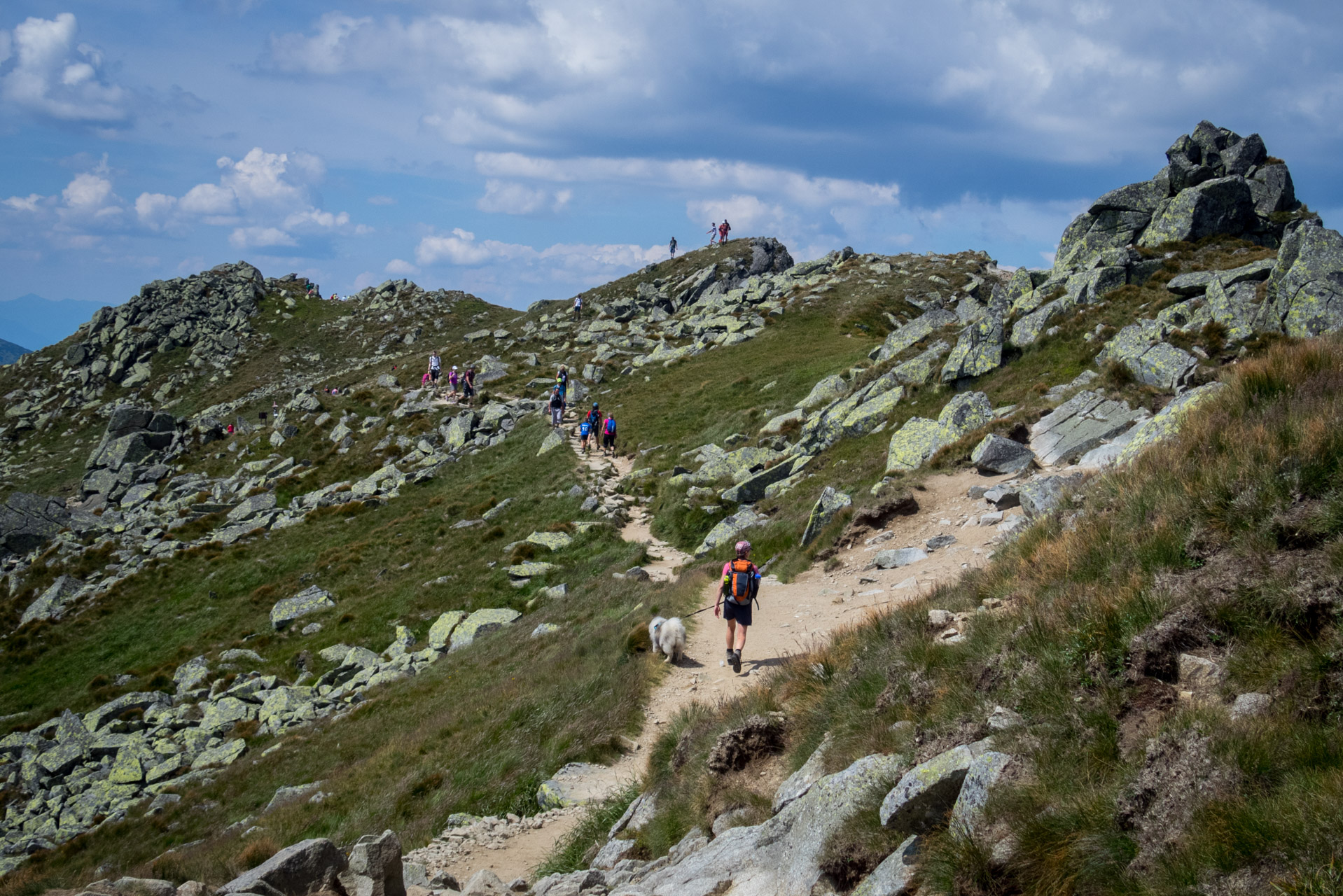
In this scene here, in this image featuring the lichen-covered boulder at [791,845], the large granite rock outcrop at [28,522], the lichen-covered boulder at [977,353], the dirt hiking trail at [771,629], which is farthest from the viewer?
the large granite rock outcrop at [28,522]

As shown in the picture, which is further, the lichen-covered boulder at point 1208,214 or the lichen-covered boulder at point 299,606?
the lichen-covered boulder at point 1208,214

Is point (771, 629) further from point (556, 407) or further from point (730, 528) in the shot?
point (556, 407)

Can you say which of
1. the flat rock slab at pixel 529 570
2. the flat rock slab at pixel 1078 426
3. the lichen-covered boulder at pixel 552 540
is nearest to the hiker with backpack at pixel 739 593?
the flat rock slab at pixel 1078 426

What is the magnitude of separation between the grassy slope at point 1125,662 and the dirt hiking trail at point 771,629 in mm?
3128

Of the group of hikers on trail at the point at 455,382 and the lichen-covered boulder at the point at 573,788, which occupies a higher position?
the group of hikers on trail at the point at 455,382

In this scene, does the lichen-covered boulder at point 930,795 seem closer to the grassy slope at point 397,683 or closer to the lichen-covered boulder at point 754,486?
the grassy slope at point 397,683

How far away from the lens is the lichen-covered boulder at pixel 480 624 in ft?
83.7

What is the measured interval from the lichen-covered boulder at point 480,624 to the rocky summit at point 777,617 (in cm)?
23

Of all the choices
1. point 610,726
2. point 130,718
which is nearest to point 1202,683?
point 610,726

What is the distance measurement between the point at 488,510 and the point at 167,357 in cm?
11102

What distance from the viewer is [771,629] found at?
647 inches

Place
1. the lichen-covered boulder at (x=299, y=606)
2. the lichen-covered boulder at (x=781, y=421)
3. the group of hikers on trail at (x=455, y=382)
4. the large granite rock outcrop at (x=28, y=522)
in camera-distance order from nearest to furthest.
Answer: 1. the lichen-covered boulder at (x=299, y=606)
2. the lichen-covered boulder at (x=781, y=421)
3. the large granite rock outcrop at (x=28, y=522)
4. the group of hikers on trail at (x=455, y=382)

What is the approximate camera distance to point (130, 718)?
26781 millimetres

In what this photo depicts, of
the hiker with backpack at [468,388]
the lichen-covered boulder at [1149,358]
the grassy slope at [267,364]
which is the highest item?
the grassy slope at [267,364]
